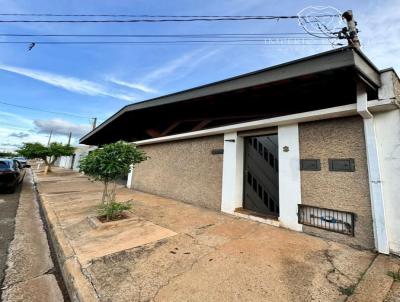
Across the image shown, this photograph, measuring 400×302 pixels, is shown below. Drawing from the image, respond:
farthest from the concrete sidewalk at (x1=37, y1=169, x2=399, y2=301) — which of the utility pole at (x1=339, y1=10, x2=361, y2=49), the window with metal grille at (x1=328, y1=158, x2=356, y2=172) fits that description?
the utility pole at (x1=339, y1=10, x2=361, y2=49)

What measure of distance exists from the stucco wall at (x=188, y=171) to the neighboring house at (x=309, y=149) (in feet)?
0.12

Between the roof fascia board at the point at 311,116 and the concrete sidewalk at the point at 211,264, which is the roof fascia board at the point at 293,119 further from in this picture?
the concrete sidewalk at the point at 211,264

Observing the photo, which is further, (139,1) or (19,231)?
(139,1)

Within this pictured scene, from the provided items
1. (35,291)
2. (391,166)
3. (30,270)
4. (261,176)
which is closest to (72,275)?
(35,291)

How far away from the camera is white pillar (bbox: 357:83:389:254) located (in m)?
3.00

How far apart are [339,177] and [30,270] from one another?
520 centimetres

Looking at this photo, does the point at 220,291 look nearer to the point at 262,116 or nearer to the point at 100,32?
the point at 262,116

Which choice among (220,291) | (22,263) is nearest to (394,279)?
(220,291)

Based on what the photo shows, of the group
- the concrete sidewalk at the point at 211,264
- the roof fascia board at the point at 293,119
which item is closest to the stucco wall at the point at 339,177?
the roof fascia board at the point at 293,119

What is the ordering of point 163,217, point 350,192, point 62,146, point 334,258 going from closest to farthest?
point 334,258 < point 350,192 < point 163,217 < point 62,146

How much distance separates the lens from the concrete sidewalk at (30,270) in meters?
2.25

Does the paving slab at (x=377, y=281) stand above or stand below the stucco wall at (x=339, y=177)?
below

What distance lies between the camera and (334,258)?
2850 millimetres

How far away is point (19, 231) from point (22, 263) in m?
1.91
